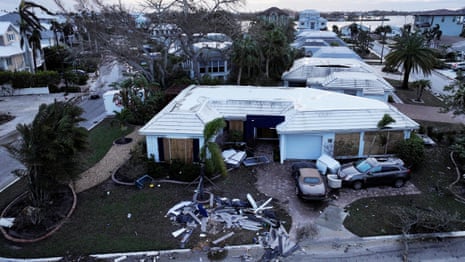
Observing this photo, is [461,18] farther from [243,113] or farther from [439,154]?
[243,113]

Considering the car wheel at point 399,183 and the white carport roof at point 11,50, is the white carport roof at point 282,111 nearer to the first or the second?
the car wheel at point 399,183

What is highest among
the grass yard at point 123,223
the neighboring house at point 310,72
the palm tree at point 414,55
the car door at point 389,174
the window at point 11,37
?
the window at point 11,37

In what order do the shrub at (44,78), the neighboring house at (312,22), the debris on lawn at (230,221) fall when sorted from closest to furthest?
the debris on lawn at (230,221), the shrub at (44,78), the neighboring house at (312,22)

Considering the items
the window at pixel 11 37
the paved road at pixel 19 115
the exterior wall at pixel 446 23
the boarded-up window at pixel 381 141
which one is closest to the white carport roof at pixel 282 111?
the boarded-up window at pixel 381 141

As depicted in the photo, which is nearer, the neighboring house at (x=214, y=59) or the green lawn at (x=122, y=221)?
the green lawn at (x=122, y=221)

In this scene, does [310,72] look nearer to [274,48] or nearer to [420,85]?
[274,48]

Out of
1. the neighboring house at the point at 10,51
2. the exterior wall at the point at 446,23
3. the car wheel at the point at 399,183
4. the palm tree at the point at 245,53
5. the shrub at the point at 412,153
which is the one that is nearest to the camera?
the car wheel at the point at 399,183

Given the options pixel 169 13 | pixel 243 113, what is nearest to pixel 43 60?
pixel 169 13

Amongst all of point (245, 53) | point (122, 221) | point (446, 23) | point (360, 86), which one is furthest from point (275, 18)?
point (122, 221)

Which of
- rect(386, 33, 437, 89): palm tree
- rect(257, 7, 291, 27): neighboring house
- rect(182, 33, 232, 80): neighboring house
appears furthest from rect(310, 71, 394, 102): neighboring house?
rect(257, 7, 291, 27): neighboring house
